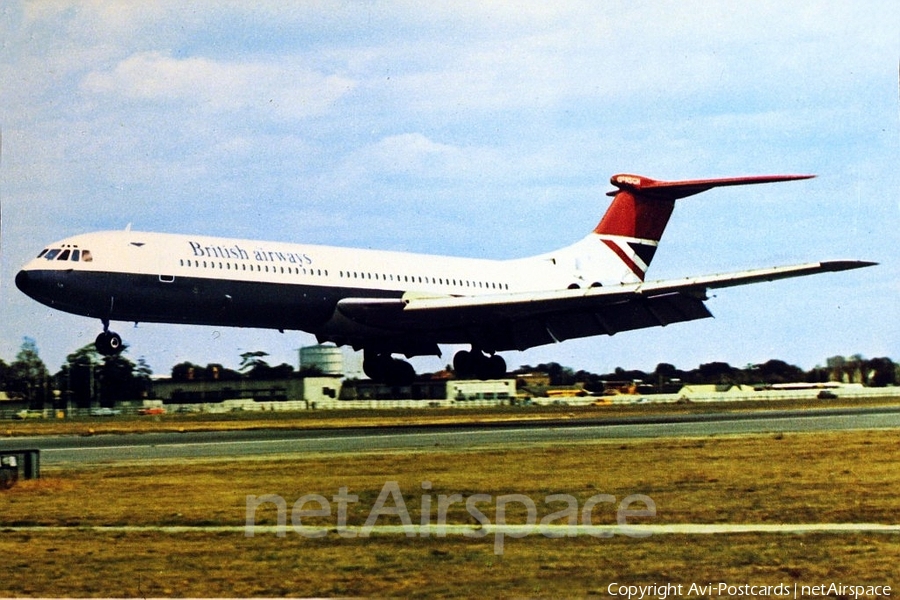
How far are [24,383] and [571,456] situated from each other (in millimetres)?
35554

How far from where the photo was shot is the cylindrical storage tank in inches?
2035

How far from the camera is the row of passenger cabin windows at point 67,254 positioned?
36125 millimetres

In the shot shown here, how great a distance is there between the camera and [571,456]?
82.6 ft

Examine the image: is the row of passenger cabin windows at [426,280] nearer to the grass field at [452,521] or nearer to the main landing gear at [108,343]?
the main landing gear at [108,343]

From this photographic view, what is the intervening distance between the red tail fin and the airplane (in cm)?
5

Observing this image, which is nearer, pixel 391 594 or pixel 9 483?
pixel 391 594

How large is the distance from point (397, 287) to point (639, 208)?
46.0 ft

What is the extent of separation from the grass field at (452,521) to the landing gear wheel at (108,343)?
11.4 m

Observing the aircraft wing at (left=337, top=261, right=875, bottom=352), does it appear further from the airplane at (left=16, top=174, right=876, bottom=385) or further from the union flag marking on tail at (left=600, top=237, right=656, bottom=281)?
the union flag marking on tail at (left=600, top=237, right=656, bottom=281)

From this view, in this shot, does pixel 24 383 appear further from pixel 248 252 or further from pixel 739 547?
pixel 739 547

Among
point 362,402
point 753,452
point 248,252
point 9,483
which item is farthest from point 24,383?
point 753,452

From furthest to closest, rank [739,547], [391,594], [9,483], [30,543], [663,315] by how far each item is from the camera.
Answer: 1. [663,315]
2. [9,483]
3. [30,543]
4. [739,547]
5. [391,594]

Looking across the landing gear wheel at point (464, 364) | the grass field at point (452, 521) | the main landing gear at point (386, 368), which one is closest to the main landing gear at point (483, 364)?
the landing gear wheel at point (464, 364)

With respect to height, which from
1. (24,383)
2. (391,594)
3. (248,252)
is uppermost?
(248,252)
